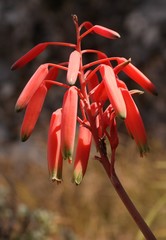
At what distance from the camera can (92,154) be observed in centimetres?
670

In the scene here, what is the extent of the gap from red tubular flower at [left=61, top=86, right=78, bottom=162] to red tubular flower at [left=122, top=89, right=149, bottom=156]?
16 centimetres

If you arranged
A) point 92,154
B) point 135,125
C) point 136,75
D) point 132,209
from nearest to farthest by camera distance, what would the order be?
point 132,209 → point 135,125 → point 136,75 → point 92,154

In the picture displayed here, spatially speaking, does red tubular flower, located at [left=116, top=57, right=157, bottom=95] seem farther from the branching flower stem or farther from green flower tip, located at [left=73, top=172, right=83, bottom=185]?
green flower tip, located at [left=73, top=172, right=83, bottom=185]

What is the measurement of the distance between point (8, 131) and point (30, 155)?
1.24m

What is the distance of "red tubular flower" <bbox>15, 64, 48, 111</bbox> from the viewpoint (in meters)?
1.95

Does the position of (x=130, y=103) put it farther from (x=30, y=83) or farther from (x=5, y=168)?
(x=5, y=168)

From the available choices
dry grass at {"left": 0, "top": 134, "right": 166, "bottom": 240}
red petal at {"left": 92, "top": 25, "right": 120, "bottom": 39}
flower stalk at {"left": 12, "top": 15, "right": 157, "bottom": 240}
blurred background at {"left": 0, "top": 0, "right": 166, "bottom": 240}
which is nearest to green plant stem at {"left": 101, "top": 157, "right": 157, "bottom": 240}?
flower stalk at {"left": 12, "top": 15, "right": 157, "bottom": 240}

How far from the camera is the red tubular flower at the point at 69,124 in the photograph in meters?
1.82

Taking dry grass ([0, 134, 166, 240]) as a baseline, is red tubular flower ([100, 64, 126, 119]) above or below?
above

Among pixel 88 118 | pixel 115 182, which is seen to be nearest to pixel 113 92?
pixel 88 118

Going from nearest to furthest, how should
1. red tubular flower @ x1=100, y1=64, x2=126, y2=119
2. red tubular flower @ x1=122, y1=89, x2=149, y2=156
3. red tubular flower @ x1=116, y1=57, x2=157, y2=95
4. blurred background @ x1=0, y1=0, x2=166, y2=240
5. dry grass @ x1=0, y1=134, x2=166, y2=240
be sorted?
red tubular flower @ x1=100, y1=64, x2=126, y2=119 < red tubular flower @ x1=122, y1=89, x2=149, y2=156 < red tubular flower @ x1=116, y1=57, x2=157, y2=95 < dry grass @ x1=0, y1=134, x2=166, y2=240 < blurred background @ x1=0, y1=0, x2=166, y2=240

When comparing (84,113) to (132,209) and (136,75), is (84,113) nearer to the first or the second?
(136,75)

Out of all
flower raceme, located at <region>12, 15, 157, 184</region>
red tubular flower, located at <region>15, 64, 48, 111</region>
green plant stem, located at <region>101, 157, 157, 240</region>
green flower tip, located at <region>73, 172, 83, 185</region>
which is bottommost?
green plant stem, located at <region>101, 157, 157, 240</region>

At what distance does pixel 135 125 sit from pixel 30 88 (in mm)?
339
